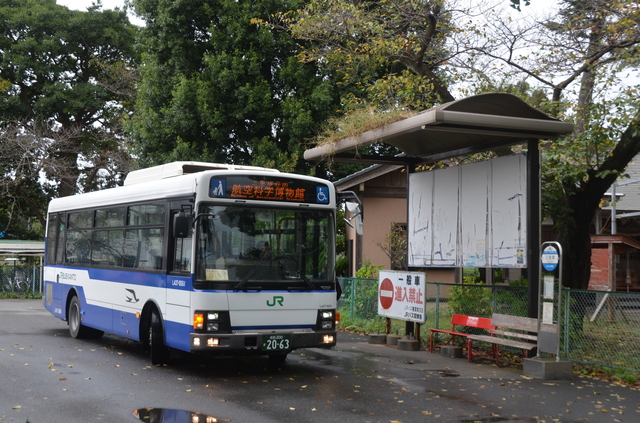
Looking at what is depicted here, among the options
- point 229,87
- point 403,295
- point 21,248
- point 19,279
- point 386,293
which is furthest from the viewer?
point 21,248

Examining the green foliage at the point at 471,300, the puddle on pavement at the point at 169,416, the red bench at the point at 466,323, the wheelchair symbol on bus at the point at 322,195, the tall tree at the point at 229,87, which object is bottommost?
the puddle on pavement at the point at 169,416

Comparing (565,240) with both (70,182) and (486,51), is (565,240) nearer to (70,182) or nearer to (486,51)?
(486,51)

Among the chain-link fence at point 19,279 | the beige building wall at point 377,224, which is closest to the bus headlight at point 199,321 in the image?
the beige building wall at point 377,224

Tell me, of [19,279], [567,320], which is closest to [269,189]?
[567,320]

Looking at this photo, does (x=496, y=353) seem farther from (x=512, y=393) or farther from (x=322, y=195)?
(x=322, y=195)

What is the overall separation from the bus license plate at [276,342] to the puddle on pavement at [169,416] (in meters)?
2.21

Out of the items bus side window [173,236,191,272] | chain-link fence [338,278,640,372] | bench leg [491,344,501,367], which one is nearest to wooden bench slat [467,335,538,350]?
bench leg [491,344,501,367]

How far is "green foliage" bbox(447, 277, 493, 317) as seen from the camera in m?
14.1

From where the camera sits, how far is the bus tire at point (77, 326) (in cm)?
1499

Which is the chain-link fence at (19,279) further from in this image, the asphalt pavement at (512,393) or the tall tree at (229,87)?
the asphalt pavement at (512,393)

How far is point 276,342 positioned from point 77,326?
20.9 ft

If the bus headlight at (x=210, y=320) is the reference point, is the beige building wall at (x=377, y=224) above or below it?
above

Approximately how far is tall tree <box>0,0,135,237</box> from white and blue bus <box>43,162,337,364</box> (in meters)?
21.5

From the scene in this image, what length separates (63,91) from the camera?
34594mm
